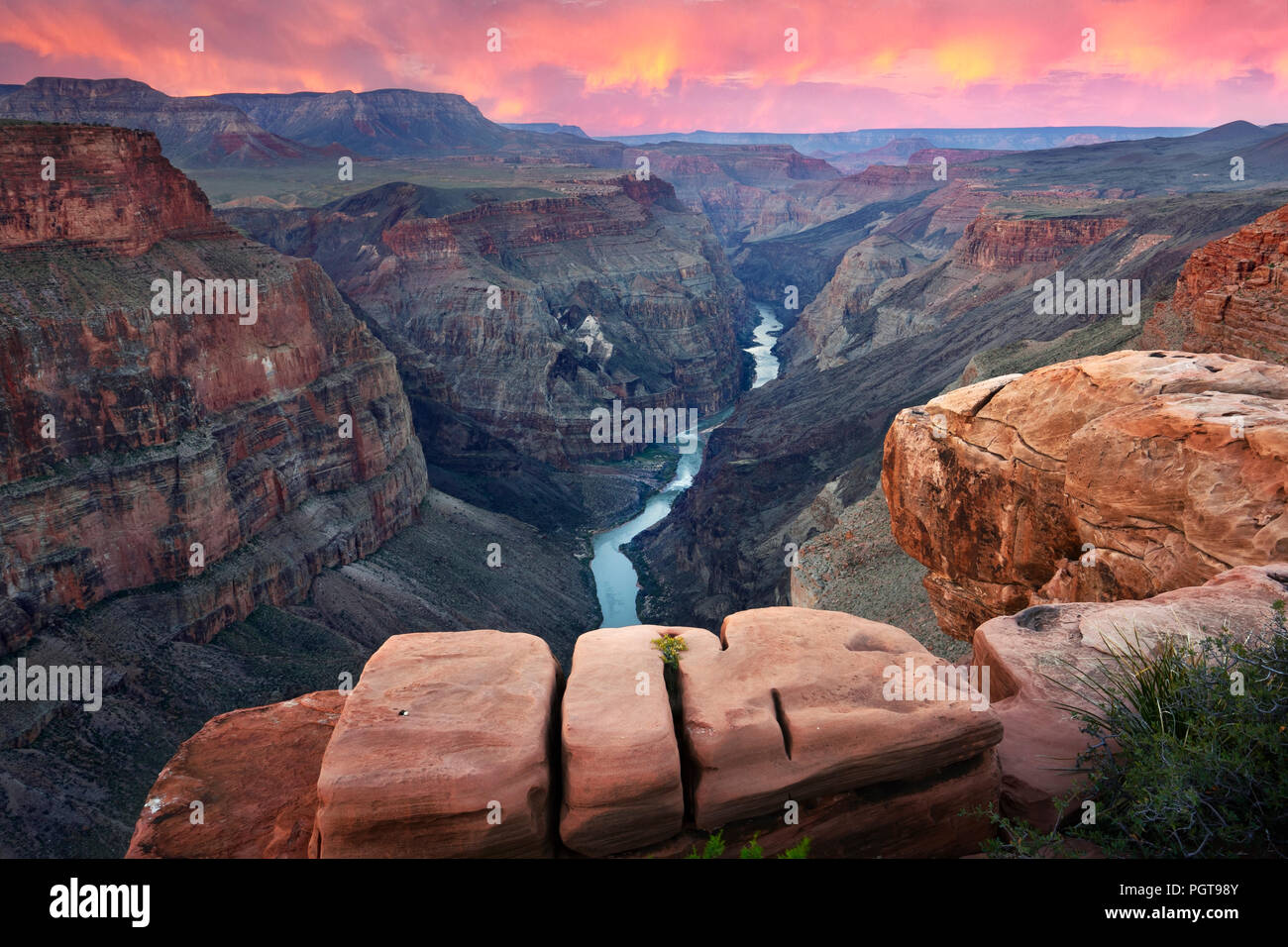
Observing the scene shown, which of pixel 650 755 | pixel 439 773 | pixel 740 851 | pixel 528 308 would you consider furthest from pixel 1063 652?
pixel 528 308

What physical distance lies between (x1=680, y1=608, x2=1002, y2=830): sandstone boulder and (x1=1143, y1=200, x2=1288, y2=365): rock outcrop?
840 inches

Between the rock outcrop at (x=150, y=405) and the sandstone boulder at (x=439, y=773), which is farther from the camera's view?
the rock outcrop at (x=150, y=405)

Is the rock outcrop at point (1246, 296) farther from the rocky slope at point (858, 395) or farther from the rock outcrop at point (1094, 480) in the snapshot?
the rocky slope at point (858, 395)


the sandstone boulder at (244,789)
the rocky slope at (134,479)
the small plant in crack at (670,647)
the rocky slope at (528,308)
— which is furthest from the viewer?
the rocky slope at (528,308)

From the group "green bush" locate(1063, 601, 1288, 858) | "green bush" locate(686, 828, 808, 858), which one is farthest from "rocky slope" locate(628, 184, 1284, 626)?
"green bush" locate(686, 828, 808, 858)

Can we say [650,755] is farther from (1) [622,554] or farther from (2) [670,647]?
(1) [622,554]

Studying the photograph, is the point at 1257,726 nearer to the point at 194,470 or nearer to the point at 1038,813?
the point at 1038,813

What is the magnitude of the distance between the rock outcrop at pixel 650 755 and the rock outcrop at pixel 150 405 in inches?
1054

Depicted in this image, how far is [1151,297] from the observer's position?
44938mm

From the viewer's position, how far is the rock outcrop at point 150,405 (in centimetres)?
3078

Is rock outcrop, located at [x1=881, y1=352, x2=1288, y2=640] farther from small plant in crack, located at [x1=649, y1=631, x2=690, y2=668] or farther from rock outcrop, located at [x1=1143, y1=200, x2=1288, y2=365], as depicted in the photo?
rock outcrop, located at [x1=1143, y1=200, x2=1288, y2=365]

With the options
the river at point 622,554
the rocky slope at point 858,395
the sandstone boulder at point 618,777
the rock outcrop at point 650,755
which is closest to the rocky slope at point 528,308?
the river at point 622,554

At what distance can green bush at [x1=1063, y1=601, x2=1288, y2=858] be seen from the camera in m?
7.41

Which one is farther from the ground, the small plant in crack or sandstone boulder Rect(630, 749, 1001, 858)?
the small plant in crack
